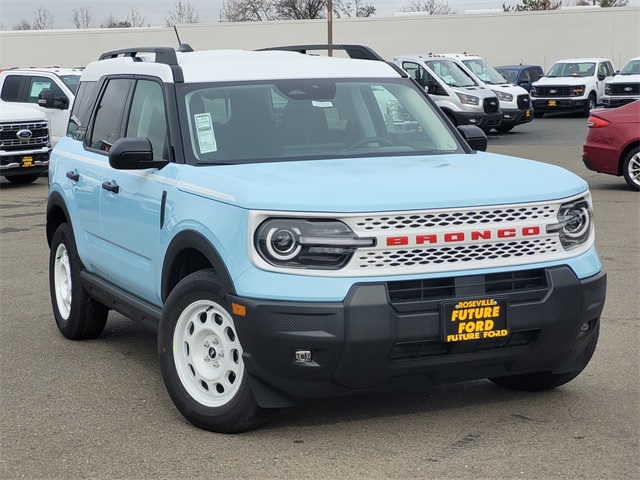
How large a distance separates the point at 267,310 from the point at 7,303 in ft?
16.2

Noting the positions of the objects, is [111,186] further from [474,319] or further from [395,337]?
[474,319]

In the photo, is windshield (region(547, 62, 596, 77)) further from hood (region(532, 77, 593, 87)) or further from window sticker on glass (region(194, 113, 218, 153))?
window sticker on glass (region(194, 113, 218, 153))

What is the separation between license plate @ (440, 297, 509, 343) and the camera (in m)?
4.79

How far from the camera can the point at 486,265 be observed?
4938mm

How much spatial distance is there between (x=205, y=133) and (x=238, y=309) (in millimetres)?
1467

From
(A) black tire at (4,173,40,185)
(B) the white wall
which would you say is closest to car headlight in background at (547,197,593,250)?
(A) black tire at (4,173,40,185)

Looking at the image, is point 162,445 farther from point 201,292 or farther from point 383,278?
point 383,278

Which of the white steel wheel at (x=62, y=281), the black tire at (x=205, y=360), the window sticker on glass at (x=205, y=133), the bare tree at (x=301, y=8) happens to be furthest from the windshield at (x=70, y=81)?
the bare tree at (x=301, y=8)

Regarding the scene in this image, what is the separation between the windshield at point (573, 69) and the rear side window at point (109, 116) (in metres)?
31.3

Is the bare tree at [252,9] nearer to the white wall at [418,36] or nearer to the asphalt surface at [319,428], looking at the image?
the white wall at [418,36]

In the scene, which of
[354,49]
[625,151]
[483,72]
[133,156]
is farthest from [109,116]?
[483,72]

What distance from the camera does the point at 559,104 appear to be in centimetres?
3566

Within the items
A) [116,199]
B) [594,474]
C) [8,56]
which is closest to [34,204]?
[116,199]

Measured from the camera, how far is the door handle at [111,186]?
6395 millimetres
